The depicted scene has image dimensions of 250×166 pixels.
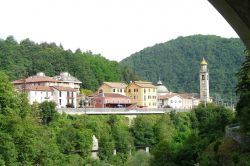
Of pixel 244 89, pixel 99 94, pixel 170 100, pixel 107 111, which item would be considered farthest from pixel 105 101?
pixel 244 89

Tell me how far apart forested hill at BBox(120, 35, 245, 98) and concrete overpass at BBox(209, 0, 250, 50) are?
115 meters

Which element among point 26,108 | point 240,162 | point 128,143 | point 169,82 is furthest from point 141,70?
point 240,162

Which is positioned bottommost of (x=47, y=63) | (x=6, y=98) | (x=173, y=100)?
(x=173, y=100)

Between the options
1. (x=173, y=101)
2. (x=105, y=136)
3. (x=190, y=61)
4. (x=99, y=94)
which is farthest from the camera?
(x=190, y=61)

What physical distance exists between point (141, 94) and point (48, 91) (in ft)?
63.7

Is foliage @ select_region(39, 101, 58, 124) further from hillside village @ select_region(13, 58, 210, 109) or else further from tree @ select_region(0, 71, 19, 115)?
tree @ select_region(0, 71, 19, 115)

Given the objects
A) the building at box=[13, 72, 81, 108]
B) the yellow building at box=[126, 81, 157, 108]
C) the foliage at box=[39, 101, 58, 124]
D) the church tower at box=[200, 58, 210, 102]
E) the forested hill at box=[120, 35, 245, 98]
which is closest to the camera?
the foliage at box=[39, 101, 58, 124]

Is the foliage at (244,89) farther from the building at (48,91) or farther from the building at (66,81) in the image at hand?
the building at (66,81)

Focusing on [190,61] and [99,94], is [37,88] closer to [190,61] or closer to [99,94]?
[99,94]

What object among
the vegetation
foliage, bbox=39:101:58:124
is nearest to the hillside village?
the vegetation

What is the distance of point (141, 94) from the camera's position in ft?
→ 250

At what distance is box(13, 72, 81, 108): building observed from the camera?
192ft

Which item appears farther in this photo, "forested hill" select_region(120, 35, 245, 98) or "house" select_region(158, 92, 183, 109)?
"forested hill" select_region(120, 35, 245, 98)

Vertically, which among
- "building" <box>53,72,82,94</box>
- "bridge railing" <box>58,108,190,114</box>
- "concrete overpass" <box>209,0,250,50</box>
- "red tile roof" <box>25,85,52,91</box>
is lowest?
"bridge railing" <box>58,108,190,114</box>
